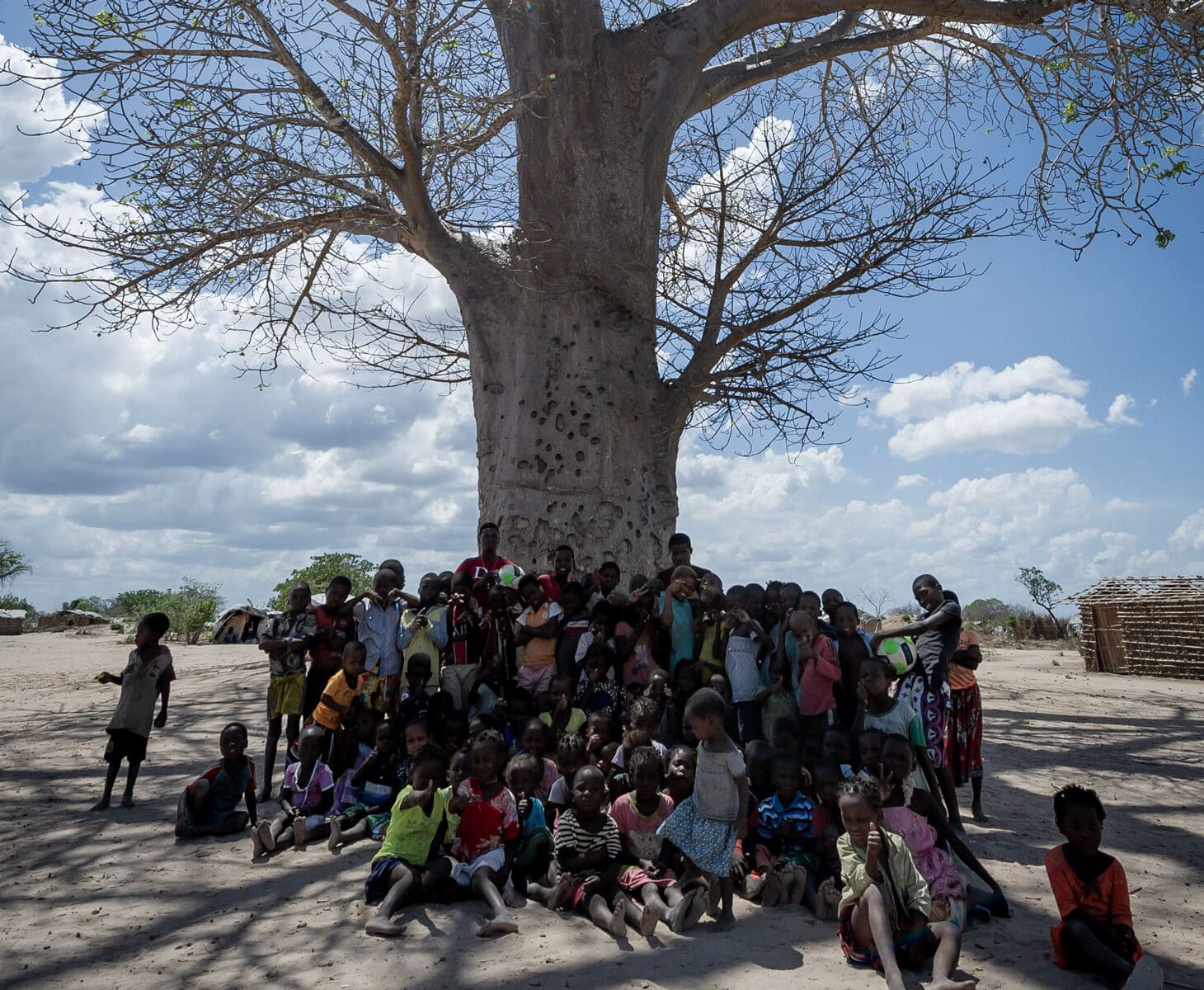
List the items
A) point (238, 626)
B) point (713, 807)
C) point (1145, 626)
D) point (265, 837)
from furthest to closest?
point (238, 626) < point (1145, 626) < point (265, 837) < point (713, 807)

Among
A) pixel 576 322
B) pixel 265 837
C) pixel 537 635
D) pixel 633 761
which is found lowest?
pixel 265 837

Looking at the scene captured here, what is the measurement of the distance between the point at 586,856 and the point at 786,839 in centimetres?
85

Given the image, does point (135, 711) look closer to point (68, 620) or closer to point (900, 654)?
point (900, 654)

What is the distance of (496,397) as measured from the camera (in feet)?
21.3

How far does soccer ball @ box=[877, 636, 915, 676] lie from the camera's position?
15.2 feet

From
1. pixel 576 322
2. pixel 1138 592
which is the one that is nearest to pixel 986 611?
pixel 1138 592

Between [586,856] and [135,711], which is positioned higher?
[135,711]

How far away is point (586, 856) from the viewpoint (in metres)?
3.59

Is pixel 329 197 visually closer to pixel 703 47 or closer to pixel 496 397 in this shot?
pixel 496 397

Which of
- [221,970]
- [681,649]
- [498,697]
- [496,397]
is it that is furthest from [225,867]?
[496,397]

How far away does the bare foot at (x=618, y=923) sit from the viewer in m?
3.21

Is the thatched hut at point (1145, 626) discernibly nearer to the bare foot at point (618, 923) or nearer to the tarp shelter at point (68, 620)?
the bare foot at point (618, 923)

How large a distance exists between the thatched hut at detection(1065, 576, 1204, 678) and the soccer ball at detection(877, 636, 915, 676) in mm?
10078

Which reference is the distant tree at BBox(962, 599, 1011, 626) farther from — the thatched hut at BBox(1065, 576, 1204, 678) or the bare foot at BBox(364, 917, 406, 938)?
the bare foot at BBox(364, 917, 406, 938)
